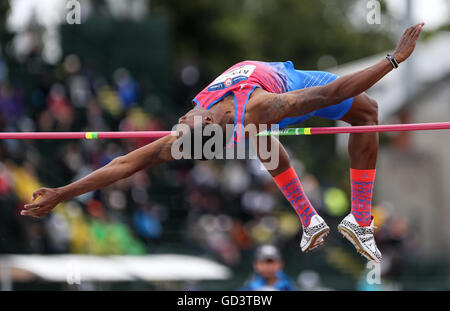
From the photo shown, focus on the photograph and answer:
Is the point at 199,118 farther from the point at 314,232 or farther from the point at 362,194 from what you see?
the point at 362,194

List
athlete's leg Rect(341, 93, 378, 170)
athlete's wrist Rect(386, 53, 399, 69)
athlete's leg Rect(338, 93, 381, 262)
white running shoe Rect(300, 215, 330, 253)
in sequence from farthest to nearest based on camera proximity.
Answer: white running shoe Rect(300, 215, 330, 253)
athlete's leg Rect(338, 93, 381, 262)
athlete's leg Rect(341, 93, 378, 170)
athlete's wrist Rect(386, 53, 399, 69)

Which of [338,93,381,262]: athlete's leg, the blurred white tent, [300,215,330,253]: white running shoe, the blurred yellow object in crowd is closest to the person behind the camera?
[338,93,381,262]: athlete's leg

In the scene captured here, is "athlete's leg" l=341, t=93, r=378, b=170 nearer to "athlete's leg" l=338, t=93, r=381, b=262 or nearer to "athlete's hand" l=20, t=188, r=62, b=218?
"athlete's leg" l=338, t=93, r=381, b=262

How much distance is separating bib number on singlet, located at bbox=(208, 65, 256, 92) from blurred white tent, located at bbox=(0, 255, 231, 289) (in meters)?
4.78

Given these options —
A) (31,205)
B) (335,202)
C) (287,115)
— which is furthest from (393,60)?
(335,202)

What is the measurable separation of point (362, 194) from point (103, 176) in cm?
235

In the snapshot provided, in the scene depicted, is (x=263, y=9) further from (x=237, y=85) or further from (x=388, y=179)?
(x=237, y=85)

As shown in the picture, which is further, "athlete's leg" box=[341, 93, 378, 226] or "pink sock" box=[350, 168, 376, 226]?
"pink sock" box=[350, 168, 376, 226]

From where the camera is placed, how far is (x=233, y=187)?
17.8 m

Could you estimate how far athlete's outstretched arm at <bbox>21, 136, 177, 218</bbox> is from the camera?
7.10 meters

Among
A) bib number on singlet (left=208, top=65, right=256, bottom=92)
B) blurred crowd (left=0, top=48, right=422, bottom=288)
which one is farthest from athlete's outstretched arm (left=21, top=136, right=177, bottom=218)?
blurred crowd (left=0, top=48, right=422, bottom=288)

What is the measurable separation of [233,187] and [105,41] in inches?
251

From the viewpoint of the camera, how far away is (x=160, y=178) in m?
18.0

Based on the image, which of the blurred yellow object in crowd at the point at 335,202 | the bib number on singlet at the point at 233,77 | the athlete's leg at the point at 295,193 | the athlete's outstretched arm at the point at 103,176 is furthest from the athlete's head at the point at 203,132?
the blurred yellow object in crowd at the point at 335,202
